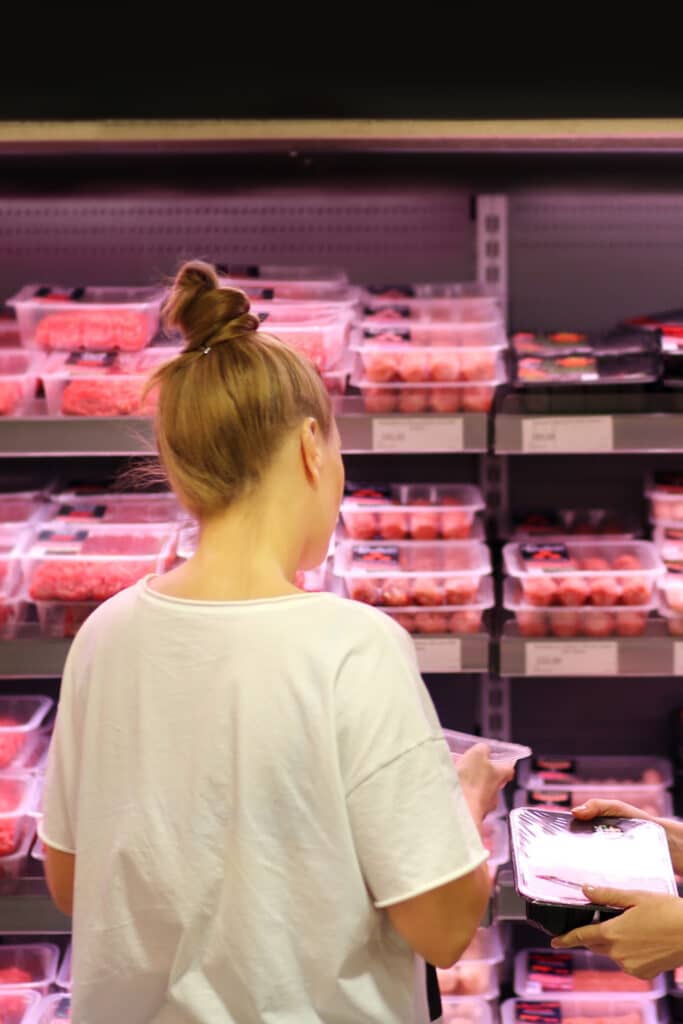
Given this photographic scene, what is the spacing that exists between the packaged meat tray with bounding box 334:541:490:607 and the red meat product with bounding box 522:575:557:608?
0.09 m

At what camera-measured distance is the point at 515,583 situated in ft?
A: 9.04

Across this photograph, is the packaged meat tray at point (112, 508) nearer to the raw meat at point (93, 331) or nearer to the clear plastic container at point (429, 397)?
the raw meat at point (93, 331)

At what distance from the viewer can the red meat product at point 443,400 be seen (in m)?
2.54

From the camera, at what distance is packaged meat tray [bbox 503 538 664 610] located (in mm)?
2584

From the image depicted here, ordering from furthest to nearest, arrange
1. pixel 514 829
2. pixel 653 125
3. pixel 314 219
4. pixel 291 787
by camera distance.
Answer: pixel 314 219
pixel 653 125
pixel 514 829
pixel 291 787

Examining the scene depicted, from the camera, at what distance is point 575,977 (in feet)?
9.48

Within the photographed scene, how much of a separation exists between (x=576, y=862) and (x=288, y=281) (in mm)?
1533

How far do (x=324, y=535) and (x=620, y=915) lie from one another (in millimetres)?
669

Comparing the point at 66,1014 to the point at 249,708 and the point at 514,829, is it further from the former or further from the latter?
the point at 249,708

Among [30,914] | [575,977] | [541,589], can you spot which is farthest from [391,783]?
[575,977]

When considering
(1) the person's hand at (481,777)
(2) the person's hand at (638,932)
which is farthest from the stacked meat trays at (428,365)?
(2) the person's hand at (638,932)

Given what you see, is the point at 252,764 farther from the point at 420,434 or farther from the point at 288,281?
the point at 288,281

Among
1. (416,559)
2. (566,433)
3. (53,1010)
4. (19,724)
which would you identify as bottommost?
(53,1010)
